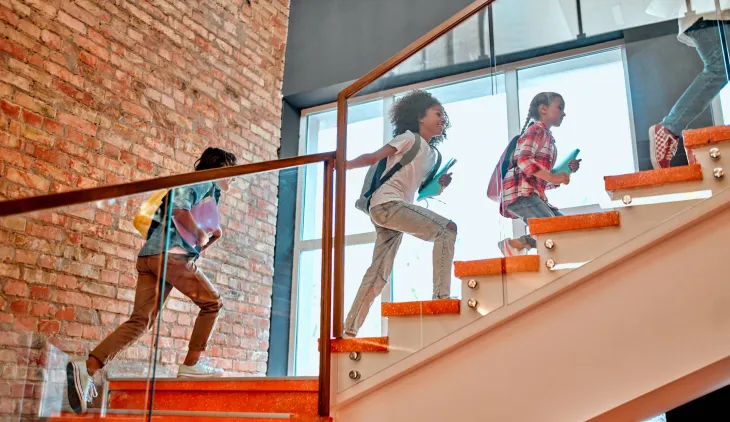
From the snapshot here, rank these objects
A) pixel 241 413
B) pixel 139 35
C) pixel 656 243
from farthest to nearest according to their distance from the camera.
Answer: pixel 139 35 < pixel 241 413 < pixel 656 243

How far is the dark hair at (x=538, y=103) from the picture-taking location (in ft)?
8.53

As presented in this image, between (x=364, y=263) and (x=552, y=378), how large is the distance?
85 cm

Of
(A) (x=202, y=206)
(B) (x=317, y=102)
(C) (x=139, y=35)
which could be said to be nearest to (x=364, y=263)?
(A) (x=202, y=206)

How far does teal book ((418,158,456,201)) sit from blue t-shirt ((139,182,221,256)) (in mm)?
782

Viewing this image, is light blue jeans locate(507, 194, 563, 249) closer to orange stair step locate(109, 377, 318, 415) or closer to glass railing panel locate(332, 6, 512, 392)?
glass railing panel locate(332, 6, 512, 392)

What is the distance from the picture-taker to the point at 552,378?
7.57 ft

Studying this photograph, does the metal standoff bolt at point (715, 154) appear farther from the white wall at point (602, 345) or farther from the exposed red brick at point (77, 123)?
the exposed red brick at point (77, 123)

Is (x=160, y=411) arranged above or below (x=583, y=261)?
below

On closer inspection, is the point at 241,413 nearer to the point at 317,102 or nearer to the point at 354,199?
the point at 354,199

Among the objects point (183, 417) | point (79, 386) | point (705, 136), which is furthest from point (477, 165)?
point (79, 386)

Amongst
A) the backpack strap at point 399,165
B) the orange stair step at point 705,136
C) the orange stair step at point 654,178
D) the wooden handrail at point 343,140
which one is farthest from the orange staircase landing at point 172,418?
the orange stair step at point 705,136

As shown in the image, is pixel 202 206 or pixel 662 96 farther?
pixel 202 206

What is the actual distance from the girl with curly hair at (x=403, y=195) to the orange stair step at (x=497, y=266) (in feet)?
0.39

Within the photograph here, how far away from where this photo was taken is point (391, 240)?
110 inches
